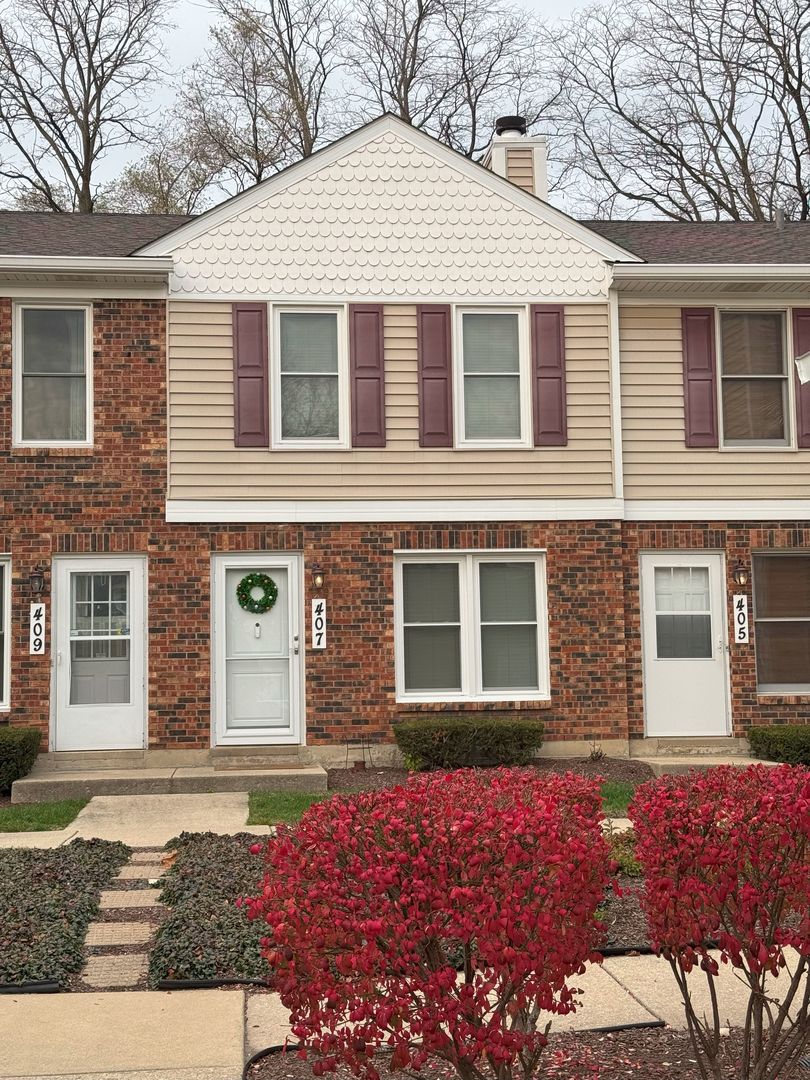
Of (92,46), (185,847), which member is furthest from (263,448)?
(92,46)

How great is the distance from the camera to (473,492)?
1308 centimetres

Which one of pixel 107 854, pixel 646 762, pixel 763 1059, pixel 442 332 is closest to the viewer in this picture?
pixel 763 1059

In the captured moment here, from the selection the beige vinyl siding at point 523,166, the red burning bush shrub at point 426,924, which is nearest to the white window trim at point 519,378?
the beige vinyl siding at point 523,166

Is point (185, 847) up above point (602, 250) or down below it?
below

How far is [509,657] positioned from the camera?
13094 mm

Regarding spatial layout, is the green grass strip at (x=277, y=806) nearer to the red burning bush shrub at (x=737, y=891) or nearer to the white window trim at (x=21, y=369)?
the white window trim at (x=21, y=369)

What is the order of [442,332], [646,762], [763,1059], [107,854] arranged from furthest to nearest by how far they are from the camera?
[442,332] → [646,762] → [107,854] → [763,1059]

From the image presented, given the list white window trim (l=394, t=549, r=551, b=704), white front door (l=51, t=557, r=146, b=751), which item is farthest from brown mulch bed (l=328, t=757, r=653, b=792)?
white front door (l=51, t=557, r=146, b=751)

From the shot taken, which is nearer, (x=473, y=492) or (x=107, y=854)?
(x=107, y=854)

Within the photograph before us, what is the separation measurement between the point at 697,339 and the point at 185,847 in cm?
815

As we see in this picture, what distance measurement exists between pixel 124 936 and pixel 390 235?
28.7 feet

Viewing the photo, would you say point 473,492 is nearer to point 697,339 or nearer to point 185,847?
point 697,339

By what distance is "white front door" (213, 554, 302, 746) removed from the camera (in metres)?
12.7

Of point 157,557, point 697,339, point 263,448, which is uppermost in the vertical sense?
point 697,339
